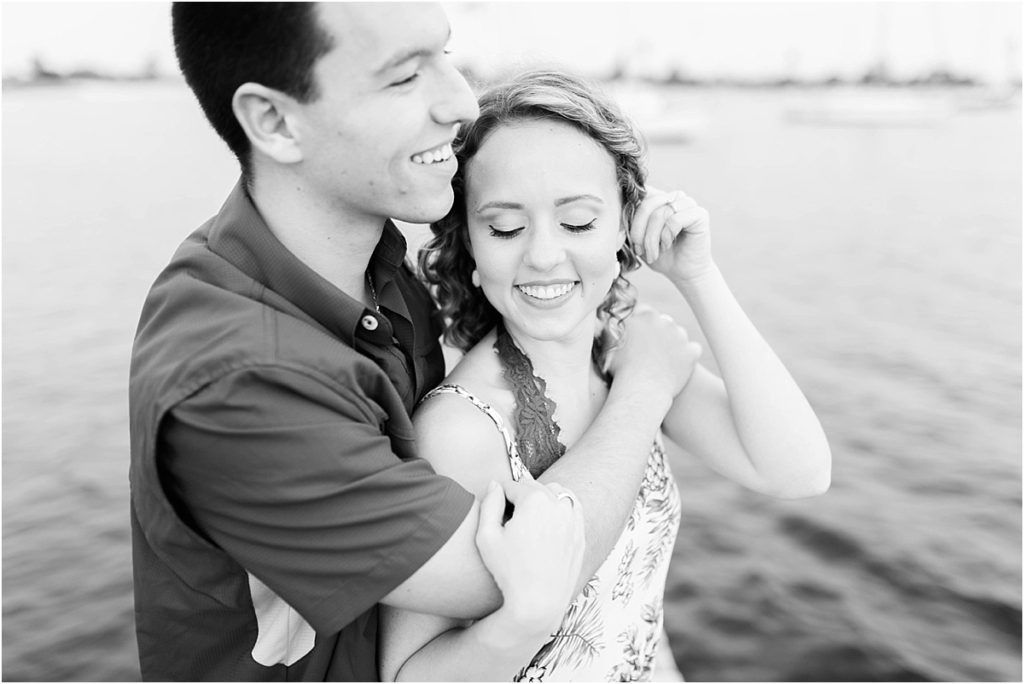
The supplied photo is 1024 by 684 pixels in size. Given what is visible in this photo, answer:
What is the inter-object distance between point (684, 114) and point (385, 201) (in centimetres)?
4299

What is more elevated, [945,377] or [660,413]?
[945,377]

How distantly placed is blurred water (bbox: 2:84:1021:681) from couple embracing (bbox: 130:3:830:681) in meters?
3.59

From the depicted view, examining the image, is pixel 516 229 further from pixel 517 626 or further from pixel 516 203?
pixel 517 626

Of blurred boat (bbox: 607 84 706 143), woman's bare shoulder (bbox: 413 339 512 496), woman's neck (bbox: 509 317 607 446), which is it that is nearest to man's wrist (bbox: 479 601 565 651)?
woman's bare shoulder (bbox: 413 339 512 496)

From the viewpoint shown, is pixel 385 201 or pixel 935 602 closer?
pixel 385 201

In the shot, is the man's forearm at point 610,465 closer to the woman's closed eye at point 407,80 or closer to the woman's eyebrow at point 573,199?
the woman's eyebrow at point 573,199

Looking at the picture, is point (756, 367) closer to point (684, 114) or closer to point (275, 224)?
point (275, 224)

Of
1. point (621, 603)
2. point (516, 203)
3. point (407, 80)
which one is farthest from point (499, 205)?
point (621, 603)

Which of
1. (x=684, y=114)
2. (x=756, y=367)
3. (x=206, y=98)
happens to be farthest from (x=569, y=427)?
(x=684, y=114)

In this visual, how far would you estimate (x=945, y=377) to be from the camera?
409 inches

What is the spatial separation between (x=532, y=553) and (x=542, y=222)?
0.91 meters

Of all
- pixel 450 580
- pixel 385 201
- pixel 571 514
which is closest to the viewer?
pixel 450 580

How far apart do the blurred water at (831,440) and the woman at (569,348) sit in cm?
335

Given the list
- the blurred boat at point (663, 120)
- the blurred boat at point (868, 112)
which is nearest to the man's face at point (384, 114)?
the blurred boat at point (663, 120)
